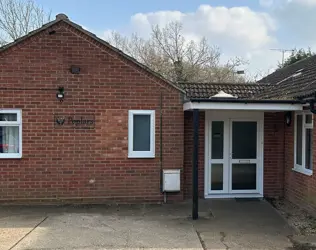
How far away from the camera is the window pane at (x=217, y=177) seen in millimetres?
9914

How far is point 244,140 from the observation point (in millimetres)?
9984

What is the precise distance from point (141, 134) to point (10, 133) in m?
3.30

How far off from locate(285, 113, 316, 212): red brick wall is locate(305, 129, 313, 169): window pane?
0.31 metres

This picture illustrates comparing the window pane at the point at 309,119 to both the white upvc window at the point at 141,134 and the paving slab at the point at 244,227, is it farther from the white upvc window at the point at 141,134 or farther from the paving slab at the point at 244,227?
the white upvc window at the point at 141,134

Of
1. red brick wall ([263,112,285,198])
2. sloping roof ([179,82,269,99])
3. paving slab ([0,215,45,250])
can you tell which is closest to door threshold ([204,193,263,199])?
red brick wall ([263,112,285,198])

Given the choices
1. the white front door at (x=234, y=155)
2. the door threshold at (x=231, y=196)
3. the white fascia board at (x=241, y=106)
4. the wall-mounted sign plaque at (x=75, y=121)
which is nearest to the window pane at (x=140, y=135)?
the wall-mounted sign plaque at (x=75, y=121)

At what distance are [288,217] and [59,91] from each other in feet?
20.3

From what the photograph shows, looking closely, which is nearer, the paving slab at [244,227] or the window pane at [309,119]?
the paving slab at [244,227]

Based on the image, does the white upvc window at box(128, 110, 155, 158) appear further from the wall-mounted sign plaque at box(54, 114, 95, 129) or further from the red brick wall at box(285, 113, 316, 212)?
the red brick wall at box(285, 113, 316, 212)

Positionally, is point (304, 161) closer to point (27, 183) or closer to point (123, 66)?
point (123, 66)

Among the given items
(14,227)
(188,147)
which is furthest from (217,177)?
(14,227)

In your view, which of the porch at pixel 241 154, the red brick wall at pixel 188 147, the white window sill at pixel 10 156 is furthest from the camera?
the porch at pixel 241 154

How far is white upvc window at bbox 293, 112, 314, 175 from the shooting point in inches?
329

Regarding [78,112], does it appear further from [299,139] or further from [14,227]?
[299,139]
